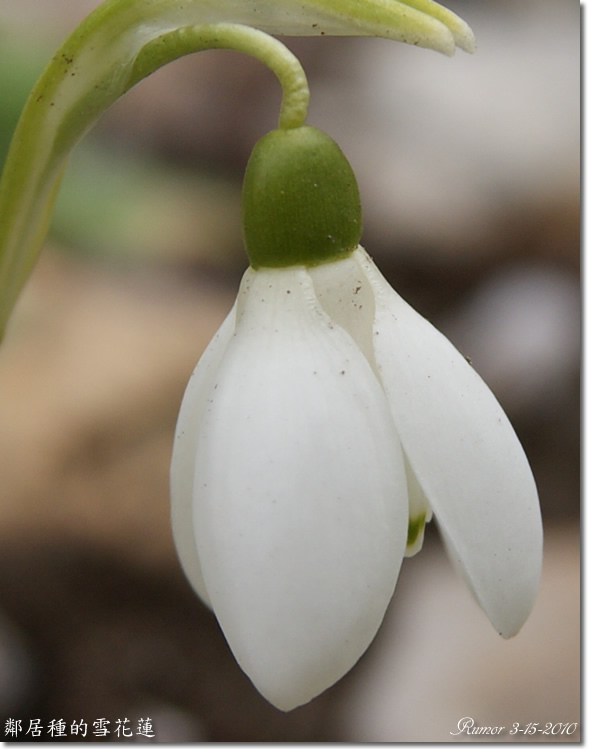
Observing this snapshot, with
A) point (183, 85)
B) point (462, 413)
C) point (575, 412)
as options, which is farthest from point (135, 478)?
point (183, 85)

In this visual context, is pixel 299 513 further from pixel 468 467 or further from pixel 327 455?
pixel 468 467

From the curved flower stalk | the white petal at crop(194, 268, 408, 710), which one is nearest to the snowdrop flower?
the white petal at crop(194, 268, 408, 710)

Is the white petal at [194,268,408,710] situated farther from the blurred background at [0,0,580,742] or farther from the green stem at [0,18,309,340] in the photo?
the blurred background at [0,0,580,742]

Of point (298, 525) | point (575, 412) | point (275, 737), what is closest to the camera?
point (298, 525)

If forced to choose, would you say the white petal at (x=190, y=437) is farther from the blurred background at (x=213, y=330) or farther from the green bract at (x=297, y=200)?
the blurred background at (x=213, y=330)

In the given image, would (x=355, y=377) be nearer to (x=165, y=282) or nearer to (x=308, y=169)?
(x=308, y=169)

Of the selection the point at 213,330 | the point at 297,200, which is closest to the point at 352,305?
the point at 297,200

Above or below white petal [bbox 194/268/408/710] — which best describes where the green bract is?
above
